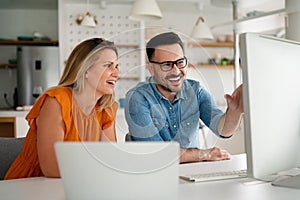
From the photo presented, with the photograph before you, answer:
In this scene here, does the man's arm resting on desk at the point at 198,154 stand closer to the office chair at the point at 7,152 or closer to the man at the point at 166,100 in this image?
the man at the point at 166,100

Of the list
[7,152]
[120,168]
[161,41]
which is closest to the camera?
[120,168]

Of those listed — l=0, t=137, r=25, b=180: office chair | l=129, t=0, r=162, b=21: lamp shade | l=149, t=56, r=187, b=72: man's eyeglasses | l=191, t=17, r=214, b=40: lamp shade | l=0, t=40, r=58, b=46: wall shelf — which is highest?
l=0, t=40, r=58, b=46: wall shelf

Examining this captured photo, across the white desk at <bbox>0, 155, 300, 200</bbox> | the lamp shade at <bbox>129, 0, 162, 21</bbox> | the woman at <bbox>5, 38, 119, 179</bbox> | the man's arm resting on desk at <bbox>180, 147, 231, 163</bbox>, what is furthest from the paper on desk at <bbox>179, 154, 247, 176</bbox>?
the lamp shade at <bbox>129, 0, 162, 21</bbox>

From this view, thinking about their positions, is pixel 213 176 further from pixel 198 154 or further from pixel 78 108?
pixel 78 108

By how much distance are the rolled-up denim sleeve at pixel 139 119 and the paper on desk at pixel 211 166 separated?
0.40m

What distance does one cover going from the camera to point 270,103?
0.99 metres

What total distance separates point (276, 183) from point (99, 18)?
15.9 feet

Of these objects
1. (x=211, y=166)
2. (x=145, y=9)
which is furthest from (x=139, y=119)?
(x=145, y=9)

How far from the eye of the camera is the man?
86 centimetres

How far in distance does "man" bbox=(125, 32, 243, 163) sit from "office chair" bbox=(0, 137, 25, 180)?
87 cm

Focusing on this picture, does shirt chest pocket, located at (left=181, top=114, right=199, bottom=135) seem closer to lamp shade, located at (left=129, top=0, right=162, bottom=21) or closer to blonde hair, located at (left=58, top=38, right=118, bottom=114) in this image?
blonde hair, located at (left=58, top=38, right=118, bottom=114)

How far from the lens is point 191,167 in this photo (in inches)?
53.4

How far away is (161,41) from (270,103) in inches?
12.7

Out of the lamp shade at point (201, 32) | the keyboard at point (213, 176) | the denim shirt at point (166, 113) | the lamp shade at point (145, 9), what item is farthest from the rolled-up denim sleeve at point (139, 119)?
the lamp shade at point (201, 32)
